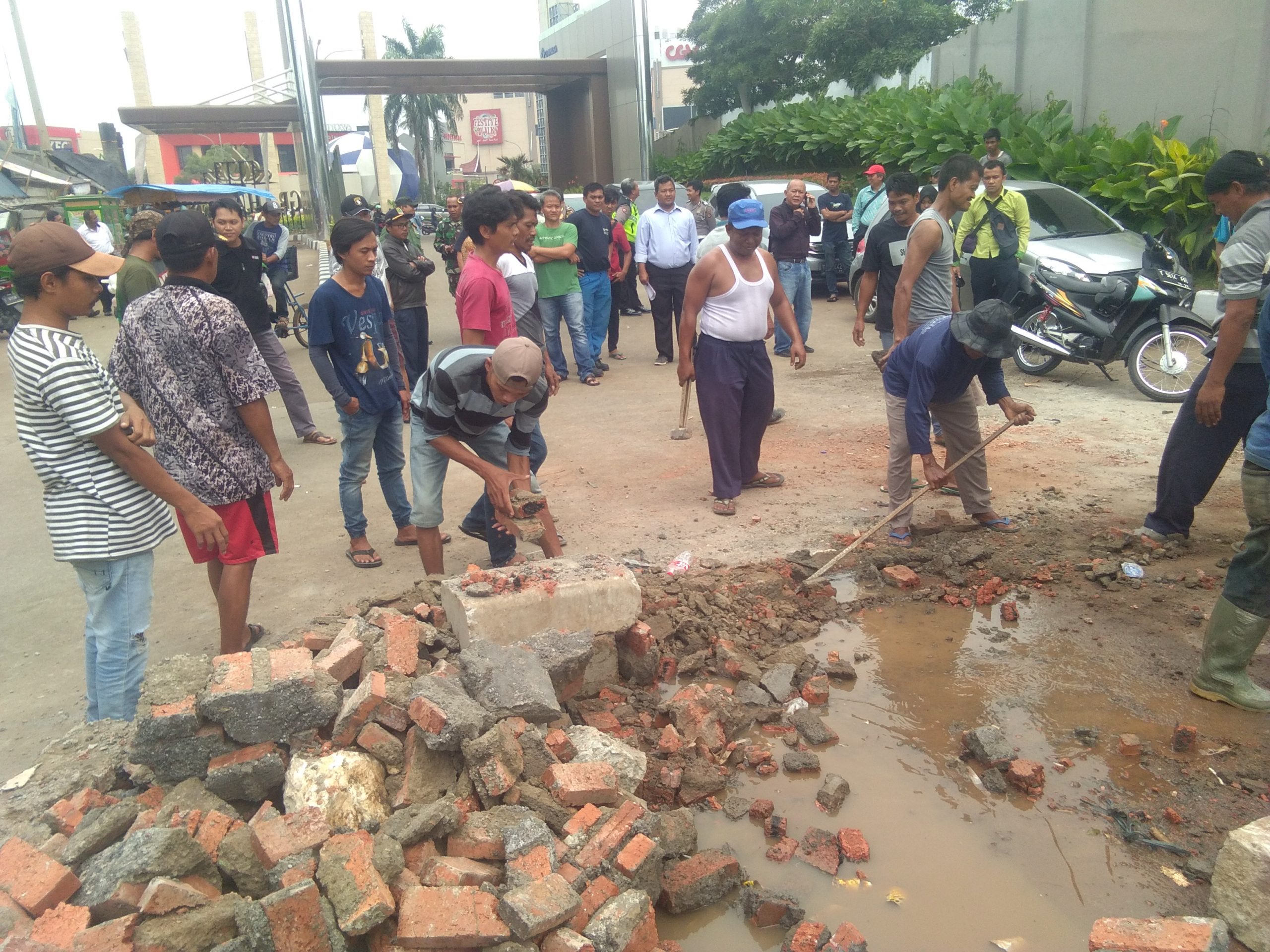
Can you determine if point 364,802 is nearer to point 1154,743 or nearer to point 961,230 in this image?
point 1154,743

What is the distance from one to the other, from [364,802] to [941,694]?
2.32 metres

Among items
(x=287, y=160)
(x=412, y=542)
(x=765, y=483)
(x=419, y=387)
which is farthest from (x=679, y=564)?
(x=287, y=160)

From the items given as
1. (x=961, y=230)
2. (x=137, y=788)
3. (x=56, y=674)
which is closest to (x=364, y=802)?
(x=137, y=788)

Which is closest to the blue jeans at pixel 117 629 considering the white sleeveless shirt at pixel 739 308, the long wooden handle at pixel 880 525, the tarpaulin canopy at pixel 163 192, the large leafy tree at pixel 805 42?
the long wooden handle at pixel 880 525

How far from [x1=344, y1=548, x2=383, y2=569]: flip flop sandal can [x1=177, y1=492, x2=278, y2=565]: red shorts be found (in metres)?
1.32

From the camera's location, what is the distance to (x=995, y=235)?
856 centimetres

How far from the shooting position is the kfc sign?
90688 mm

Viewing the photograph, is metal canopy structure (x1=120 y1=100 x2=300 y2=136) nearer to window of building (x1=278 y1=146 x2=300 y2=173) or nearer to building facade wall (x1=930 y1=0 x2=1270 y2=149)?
building facade wall (x1=930 y1=0 x2=1270 y2=149)

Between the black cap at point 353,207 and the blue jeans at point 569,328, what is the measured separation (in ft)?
5.76

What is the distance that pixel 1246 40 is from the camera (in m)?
12.5

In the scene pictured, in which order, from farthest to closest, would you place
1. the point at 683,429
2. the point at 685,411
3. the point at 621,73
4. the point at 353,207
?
the point at 621,73, the point at 353,207, the point at 683,429, the point at 685,411

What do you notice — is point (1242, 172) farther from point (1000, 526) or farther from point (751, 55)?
point (751, 55)

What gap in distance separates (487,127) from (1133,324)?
90.6 meters

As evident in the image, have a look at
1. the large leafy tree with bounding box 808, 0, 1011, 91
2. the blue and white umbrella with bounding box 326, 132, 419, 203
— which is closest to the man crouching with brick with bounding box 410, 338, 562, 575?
the blue and white umbrella with bounding box 326, 132, 419, 203
